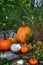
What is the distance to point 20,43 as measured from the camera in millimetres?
2945

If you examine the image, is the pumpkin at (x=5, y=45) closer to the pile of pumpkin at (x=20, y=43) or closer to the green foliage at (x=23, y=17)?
the pile of pumpkin at (x=20, y=43)

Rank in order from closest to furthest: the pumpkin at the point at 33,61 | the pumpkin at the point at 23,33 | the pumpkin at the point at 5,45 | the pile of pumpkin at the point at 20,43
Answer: the pumpkin at the point at 33,61
the pile of pumpkin at the point at 20,43
the pumpkin at the point at 5,45
the pumpkin at the point at 23,33

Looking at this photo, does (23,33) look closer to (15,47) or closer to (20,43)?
(20,43)

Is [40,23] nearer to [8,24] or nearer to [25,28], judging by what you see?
[25,28]

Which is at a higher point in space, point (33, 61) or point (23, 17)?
point (23, 17)

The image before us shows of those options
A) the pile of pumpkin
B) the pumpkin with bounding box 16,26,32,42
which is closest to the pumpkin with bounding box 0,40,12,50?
the pile of pumpkin

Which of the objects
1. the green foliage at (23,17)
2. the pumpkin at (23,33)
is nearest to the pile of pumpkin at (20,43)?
the pumpkin at (23,33)

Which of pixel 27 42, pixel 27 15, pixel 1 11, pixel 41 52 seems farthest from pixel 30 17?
pixel 1 11

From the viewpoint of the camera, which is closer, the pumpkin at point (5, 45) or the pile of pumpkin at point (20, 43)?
the pile of pumpkin at point (20, 43)

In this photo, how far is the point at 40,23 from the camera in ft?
9.75

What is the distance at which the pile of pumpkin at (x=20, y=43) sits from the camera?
2.75m

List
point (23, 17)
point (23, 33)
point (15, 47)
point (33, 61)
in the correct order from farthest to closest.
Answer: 1. point (23, 17)
2. point (23, 33)
3. point (15, 47)
4. point (33, 61)

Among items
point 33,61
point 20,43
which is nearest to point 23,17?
A: point 20,43

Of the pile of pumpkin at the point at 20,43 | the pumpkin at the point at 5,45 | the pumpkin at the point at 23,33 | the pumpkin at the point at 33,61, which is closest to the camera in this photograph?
the pumpkin at the point at 33,61
